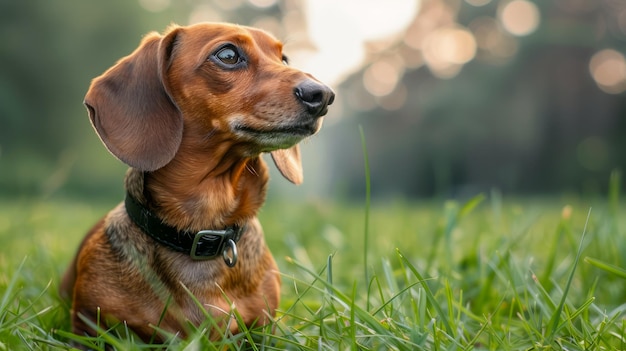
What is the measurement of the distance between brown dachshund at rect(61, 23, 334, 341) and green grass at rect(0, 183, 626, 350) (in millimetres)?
158

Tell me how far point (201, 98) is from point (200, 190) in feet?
1.22

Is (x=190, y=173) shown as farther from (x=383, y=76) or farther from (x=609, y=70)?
(x=383, y=76)

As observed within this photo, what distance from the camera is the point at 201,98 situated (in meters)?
2.57

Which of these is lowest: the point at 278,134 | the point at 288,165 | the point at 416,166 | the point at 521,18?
the point at 416,166

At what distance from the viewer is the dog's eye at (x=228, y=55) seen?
2.61 meters

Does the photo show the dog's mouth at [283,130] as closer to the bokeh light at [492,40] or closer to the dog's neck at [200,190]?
the dog's neck at [200,190]

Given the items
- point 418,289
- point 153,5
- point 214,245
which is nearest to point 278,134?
point 214,245

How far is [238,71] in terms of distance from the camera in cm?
261

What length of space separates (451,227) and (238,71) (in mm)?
1435

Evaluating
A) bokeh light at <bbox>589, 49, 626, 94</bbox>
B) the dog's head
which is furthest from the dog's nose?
bokeh light at <bbox>589, 49, 626, 94</bbox>

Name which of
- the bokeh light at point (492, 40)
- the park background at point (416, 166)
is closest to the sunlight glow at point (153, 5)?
the park background at point (416, 166)

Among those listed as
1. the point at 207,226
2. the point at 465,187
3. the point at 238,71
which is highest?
the point at 238,71

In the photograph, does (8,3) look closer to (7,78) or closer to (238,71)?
(7,78)

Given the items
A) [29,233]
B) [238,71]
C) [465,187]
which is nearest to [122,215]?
[238,71]
